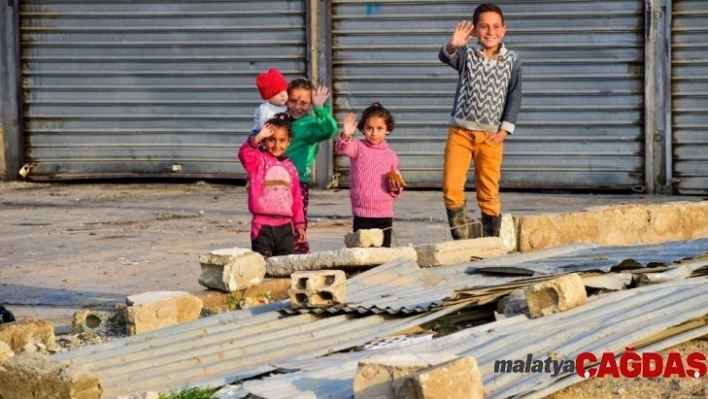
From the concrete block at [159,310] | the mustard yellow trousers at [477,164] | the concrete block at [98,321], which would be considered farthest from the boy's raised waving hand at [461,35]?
the concrete block at [98,321]

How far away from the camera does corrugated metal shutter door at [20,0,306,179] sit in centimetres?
1506

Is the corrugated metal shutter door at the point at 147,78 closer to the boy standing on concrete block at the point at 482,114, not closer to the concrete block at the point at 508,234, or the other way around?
the boy standing on concrete block at the point at 482,114

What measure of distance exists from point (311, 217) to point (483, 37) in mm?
3545

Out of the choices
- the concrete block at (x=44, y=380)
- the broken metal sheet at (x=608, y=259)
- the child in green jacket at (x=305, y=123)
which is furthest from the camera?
the child in green jacket at (x=305, y=123)

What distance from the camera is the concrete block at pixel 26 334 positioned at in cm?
603

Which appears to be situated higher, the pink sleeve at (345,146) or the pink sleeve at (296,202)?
the pink sleeve at (345,146)

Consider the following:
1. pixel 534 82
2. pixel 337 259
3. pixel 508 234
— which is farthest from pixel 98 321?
pixel 534 82

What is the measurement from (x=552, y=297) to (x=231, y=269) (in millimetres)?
1869

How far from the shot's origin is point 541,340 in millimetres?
5430

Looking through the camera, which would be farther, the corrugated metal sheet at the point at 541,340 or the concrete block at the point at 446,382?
the corrugated metal sheet at the point at 541,340

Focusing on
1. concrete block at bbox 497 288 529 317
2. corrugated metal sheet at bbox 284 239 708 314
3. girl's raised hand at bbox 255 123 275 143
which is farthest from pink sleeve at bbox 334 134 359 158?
concrete block at bbox 497 288 529 317

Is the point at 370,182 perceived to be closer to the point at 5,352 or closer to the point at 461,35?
the point at 461,35

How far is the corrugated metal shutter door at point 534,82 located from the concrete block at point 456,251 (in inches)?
247

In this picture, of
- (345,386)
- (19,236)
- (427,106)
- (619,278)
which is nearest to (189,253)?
(19,236)
